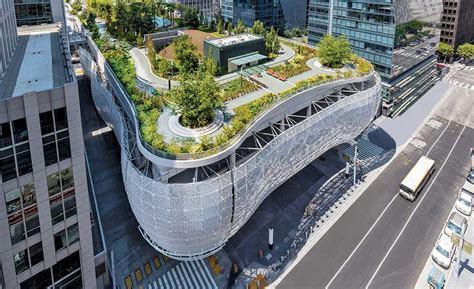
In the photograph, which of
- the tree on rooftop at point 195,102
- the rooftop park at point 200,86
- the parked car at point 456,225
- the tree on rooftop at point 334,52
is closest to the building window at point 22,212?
the rooftop park at point 200,86

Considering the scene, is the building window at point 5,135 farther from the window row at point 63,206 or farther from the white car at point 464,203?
the white car at point 464,203

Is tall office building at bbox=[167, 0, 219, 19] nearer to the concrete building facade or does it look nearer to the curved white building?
the concrete building facade

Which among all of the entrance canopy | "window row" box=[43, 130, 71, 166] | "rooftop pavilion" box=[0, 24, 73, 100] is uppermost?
"rooftop pavilion" box=[0, 24, 73, 100]

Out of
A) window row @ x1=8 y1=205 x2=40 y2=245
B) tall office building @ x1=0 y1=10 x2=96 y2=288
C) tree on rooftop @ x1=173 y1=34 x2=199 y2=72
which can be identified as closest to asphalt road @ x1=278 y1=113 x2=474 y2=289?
tall office building @ x1=0 y1=10 x2=96 y2=288

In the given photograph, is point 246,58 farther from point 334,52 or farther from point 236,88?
point 334,52

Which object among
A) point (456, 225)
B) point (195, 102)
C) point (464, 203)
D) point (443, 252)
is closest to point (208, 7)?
point (195, 102)

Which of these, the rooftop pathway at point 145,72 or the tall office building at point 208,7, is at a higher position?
the tall office building at point 208,7
